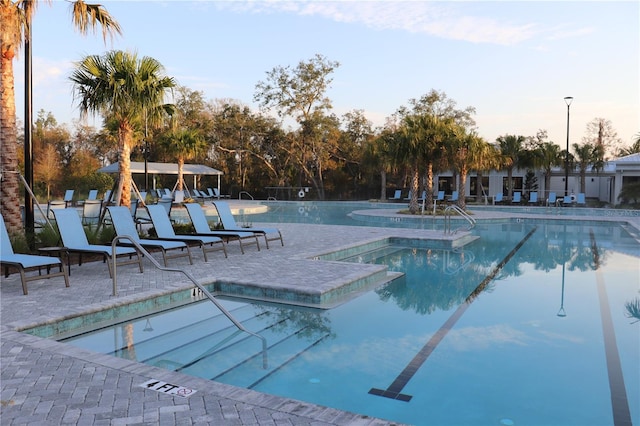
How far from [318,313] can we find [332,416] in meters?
3.03

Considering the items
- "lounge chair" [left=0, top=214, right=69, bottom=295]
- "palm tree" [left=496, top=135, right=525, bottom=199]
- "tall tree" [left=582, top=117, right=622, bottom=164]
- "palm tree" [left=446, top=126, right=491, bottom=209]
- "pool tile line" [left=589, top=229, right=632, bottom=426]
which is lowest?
"pool tile line" [left=589, top=229, right=632, bottom=426]

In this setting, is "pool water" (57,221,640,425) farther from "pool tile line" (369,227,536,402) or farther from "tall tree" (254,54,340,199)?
"tall tree" (254,54,340,199)

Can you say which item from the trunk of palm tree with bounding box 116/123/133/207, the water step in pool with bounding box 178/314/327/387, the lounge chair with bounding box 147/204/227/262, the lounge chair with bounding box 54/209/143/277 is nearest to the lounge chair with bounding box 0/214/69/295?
the lounge chair with bounding box 54/209/143/277

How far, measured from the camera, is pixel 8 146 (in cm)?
838

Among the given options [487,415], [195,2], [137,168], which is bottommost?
[487,415]

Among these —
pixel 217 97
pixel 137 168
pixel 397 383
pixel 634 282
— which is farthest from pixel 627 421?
pixel 217 97

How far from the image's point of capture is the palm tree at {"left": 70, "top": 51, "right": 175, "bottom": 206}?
451 inches

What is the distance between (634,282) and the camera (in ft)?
27.6

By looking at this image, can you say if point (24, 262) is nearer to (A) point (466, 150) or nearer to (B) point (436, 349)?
(B) point (436, 349)

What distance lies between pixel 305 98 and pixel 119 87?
2667 centimetres

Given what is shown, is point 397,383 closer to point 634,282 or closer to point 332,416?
point 332,416

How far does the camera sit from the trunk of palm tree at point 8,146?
8289mm

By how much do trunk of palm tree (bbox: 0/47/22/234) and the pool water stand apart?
4.09m

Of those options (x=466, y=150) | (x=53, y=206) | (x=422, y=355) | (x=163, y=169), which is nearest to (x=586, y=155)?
(x=466, y=150)
